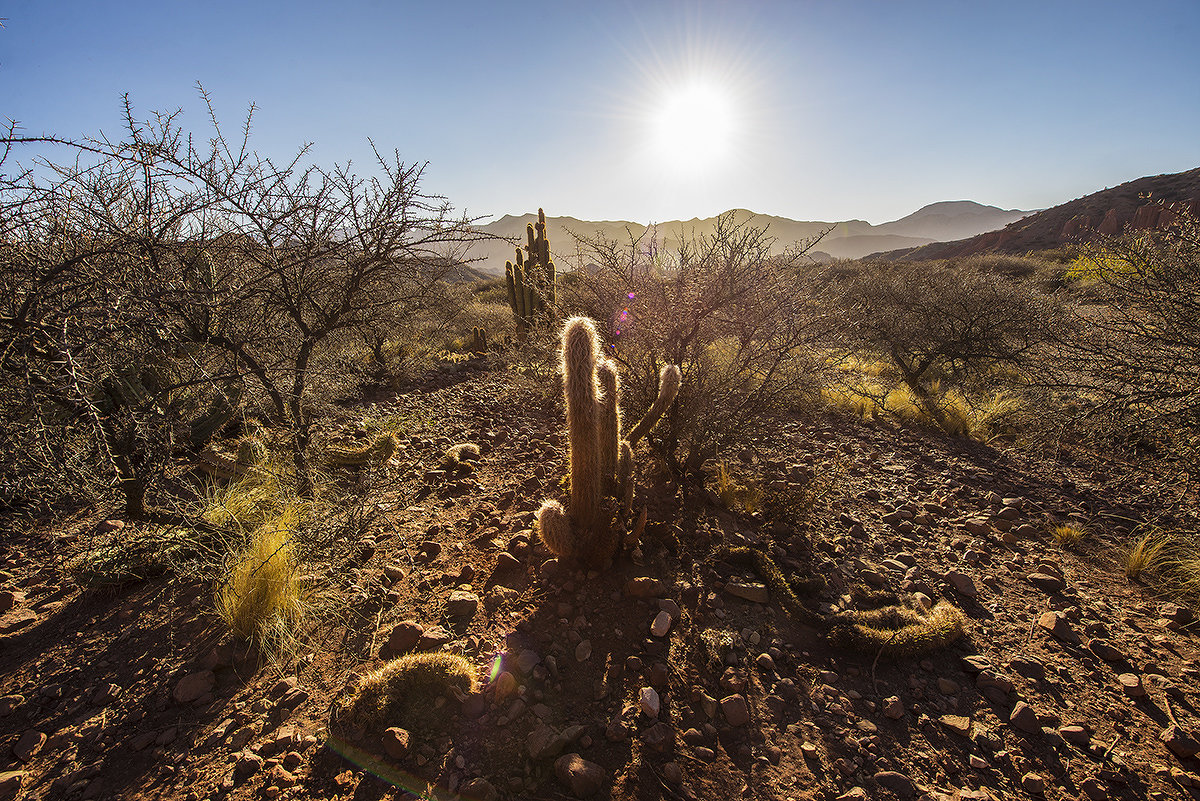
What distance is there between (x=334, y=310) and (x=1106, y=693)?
6129 mm

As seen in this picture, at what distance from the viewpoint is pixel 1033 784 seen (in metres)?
2.03

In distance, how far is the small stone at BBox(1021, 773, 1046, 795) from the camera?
2.01 m

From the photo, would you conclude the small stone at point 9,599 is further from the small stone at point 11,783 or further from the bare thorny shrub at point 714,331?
the bare thorny shrub at point 714,331

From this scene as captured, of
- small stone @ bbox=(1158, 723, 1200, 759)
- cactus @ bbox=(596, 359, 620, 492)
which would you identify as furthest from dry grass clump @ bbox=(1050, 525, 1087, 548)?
cactus @ bbox=(596, 359, 620, 492)

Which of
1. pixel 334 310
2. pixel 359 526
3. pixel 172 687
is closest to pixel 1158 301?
pixel 359 526

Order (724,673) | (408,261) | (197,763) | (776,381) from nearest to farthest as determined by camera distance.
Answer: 1. (197,763)
2. (724,673)
3. (408,261)
4. (776,381)

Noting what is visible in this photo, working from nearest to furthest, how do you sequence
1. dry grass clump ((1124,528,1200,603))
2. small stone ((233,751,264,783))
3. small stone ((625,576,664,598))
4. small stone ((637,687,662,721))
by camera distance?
small stone ((233,751,264,783))
small stone ((637,687,662,721))
small stone ((625,576,664,598))
dry grass clump ((1124,528,1200,603))

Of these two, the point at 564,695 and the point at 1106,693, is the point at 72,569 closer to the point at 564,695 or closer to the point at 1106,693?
the point at 564,695

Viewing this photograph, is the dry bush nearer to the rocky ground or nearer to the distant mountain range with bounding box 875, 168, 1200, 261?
the rocky ground

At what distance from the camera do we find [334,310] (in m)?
4.20

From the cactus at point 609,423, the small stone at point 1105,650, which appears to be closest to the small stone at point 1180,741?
the small stone at point 1105,650

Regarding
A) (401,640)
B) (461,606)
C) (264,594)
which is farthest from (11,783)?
(461,606)

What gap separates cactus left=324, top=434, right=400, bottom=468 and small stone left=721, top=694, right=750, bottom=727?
12.8 ft

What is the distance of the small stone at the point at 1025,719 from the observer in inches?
90.0
